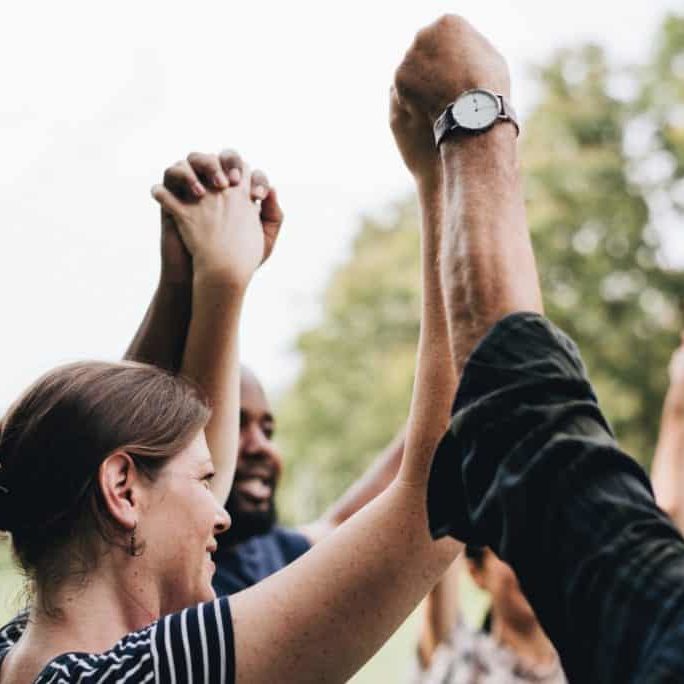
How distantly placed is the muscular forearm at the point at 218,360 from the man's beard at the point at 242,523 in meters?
1.93

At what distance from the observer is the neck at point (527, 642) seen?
12.4ft

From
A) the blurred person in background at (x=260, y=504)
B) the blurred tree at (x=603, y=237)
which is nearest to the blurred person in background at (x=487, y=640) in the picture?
the blurred person in background at (x=260, y=504)

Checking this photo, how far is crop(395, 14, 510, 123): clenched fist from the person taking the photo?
1.42 m

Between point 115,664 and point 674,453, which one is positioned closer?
point 115,664

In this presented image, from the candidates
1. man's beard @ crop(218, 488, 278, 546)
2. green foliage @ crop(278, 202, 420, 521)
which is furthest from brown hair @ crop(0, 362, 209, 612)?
green foliage @ crop(278, 202, 420, 521)

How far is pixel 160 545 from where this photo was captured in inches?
68.5

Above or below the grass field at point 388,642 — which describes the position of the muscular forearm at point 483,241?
above

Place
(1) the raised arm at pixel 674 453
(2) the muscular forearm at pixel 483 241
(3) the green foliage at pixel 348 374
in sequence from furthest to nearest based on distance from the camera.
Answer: (3) the green foliage at pixel 348 374 → (1) the raised arm at pixel 674 453 → (2) the muscular forearm at pixel 483 241

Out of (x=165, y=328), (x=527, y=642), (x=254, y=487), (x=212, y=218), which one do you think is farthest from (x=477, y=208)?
(x=254, y=487)

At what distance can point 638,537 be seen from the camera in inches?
40.0

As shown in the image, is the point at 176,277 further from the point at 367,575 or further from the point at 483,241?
the point at 483,241

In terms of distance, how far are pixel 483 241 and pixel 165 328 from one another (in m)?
1.03

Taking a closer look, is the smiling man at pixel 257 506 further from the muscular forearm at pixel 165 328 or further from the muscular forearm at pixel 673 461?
the muscular forearm at pixel 165 328

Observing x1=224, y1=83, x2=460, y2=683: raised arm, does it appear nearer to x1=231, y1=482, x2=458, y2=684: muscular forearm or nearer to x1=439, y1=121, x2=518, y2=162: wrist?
x1=231, y1=482, x2=458, y2=684: muscular forearm
